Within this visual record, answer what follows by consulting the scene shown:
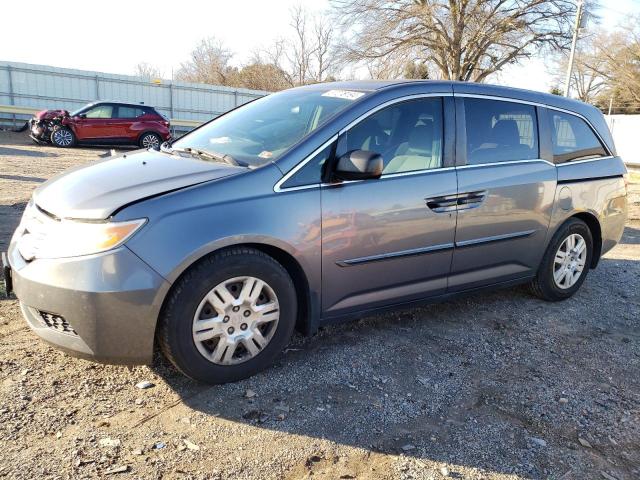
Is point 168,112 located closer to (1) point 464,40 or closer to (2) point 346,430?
(1) point 464,40

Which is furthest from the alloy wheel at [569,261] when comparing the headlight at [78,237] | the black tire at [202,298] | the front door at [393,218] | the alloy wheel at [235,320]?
the headlight at [78,237]

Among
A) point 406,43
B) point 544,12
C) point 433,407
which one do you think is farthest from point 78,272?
point 544,12

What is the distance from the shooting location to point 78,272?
2.59 m

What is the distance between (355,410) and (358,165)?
1377 millimetres

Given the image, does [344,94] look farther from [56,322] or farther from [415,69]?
[415,69]

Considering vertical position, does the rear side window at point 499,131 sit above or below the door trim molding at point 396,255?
above

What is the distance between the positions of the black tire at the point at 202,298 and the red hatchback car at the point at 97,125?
1584 centimetres

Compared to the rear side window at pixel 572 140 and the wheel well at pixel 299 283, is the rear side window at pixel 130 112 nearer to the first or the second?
the rear side window at pixel 572 140

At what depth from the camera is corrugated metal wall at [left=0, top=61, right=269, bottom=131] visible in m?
21.8

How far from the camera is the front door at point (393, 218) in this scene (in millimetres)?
3240

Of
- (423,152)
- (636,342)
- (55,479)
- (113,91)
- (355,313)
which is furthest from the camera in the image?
(113,91)

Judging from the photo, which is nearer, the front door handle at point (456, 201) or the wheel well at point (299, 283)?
the wheel well at point (299, 283)

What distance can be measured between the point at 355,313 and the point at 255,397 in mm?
872

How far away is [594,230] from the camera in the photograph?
4930 millimetres
